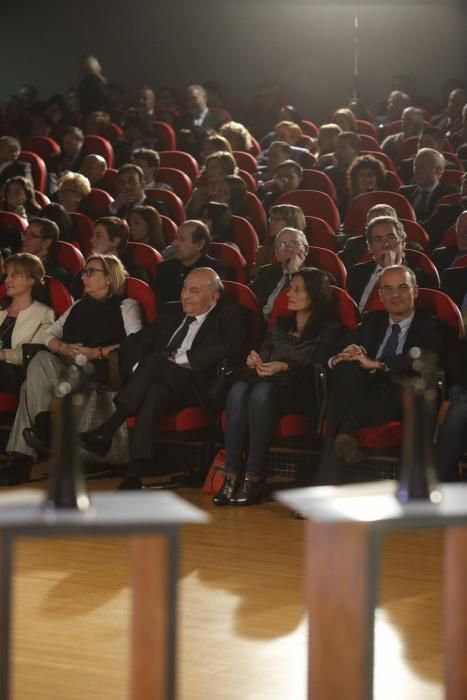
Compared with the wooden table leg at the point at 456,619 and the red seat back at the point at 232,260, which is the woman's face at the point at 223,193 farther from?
the wooden table leg at the point at 456,619

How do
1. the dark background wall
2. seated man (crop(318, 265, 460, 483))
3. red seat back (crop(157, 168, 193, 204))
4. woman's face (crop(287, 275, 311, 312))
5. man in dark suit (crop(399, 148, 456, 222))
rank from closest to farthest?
1. seated man (crop(318, 265, 460, 483))
2. woman's face (crop(287, 275, 311, 312))
3. man in dark suit (crop(399, 148, 456, 222))
4. red seat back (crop(157, 168, 193, 204))
5. the dark background wall

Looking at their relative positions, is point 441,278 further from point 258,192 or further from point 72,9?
point 72,9

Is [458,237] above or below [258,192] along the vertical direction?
below

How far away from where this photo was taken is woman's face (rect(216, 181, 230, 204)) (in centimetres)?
595

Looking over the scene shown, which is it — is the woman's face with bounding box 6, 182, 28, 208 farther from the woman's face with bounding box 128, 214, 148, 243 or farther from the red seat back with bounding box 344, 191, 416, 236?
the red seat back with bounding box 344, 191, 416, 236

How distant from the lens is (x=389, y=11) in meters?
10.1

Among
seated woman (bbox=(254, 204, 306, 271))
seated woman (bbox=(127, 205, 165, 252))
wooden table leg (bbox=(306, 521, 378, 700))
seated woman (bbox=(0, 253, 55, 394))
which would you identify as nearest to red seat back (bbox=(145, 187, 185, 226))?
seated woman (bbox=(127, 205, 165, 252))

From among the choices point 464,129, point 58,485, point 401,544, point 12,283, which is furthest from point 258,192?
point 58,485

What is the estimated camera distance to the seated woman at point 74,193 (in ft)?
21.0

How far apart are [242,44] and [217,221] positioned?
5554 millimetres

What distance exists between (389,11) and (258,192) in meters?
4.15

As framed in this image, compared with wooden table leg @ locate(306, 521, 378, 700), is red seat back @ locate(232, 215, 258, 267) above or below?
above

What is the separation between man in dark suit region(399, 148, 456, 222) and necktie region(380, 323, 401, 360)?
6.57ft

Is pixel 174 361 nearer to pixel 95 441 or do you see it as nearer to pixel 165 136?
pixel 95 441
